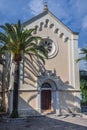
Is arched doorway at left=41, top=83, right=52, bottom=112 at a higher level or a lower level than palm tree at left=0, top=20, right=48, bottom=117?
lower

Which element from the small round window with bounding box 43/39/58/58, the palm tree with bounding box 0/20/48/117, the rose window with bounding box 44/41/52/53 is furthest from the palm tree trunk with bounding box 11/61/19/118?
the rose window with bounding box 44/41/52/53

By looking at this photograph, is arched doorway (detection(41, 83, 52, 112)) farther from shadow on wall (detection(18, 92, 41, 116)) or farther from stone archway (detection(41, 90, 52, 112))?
shadow on wall (detection(18, 92, 41, 116))

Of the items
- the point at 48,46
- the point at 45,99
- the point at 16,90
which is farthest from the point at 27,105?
the point at 48,46

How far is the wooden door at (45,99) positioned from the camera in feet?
97.5

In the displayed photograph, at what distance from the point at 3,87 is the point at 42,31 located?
8285 mm

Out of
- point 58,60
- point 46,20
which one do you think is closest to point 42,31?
point 46,20

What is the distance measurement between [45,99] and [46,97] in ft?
0.93

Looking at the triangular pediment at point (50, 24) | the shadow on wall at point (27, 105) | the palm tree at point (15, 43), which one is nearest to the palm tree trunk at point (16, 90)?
the palm tree at point (15, 43)

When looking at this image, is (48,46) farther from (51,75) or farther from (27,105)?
(27,105)

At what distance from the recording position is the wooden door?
97.5 ft

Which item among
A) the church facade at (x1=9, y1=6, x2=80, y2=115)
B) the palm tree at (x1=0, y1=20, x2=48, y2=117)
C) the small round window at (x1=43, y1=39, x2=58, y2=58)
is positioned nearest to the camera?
the palm tree at (x1=0, y1=20, x2=48, y2=117)

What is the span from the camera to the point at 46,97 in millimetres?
30203

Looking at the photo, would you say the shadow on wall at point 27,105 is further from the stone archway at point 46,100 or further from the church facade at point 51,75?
the stone archway at point 46,100

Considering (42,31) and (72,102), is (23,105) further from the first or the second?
(42,31)
